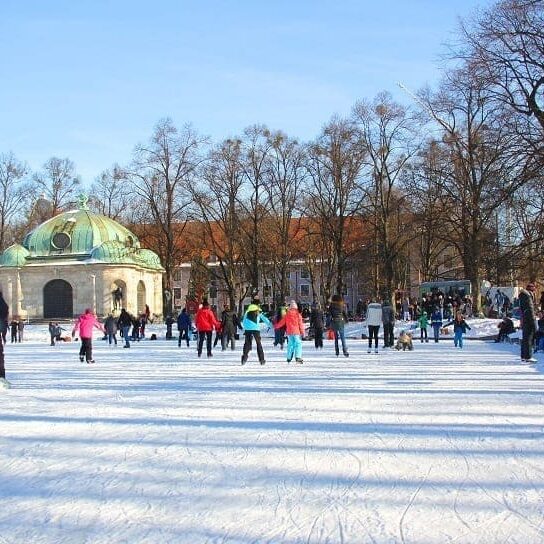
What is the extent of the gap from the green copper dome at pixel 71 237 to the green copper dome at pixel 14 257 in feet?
2.75

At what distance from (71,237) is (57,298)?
4.60 m

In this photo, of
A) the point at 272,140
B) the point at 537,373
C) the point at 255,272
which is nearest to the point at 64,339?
the point at 255,272

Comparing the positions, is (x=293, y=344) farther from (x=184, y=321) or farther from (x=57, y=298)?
(x=57, y=298)

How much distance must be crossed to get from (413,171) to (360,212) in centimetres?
882

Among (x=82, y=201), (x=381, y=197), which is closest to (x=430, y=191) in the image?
(x=381, y=197)

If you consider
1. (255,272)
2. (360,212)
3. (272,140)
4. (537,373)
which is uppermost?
(272,140)

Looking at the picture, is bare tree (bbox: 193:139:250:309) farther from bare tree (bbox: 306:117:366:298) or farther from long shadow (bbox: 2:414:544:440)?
long shadow (bbox: 2:414:544:440)

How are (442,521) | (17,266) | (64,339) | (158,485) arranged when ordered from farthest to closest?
(17,266) → (64,339) → (158,485) → (442,521)

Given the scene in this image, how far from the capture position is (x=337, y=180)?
1662 inches

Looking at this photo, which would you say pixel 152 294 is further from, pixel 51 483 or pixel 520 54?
pixel 51 483

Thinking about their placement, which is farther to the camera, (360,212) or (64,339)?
(360,212)

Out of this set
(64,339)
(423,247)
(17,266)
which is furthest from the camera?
(423,247)

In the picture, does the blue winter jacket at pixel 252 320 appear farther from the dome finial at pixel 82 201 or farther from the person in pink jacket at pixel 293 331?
the dome finial at pixel 82 201

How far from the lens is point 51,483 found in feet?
17.5
